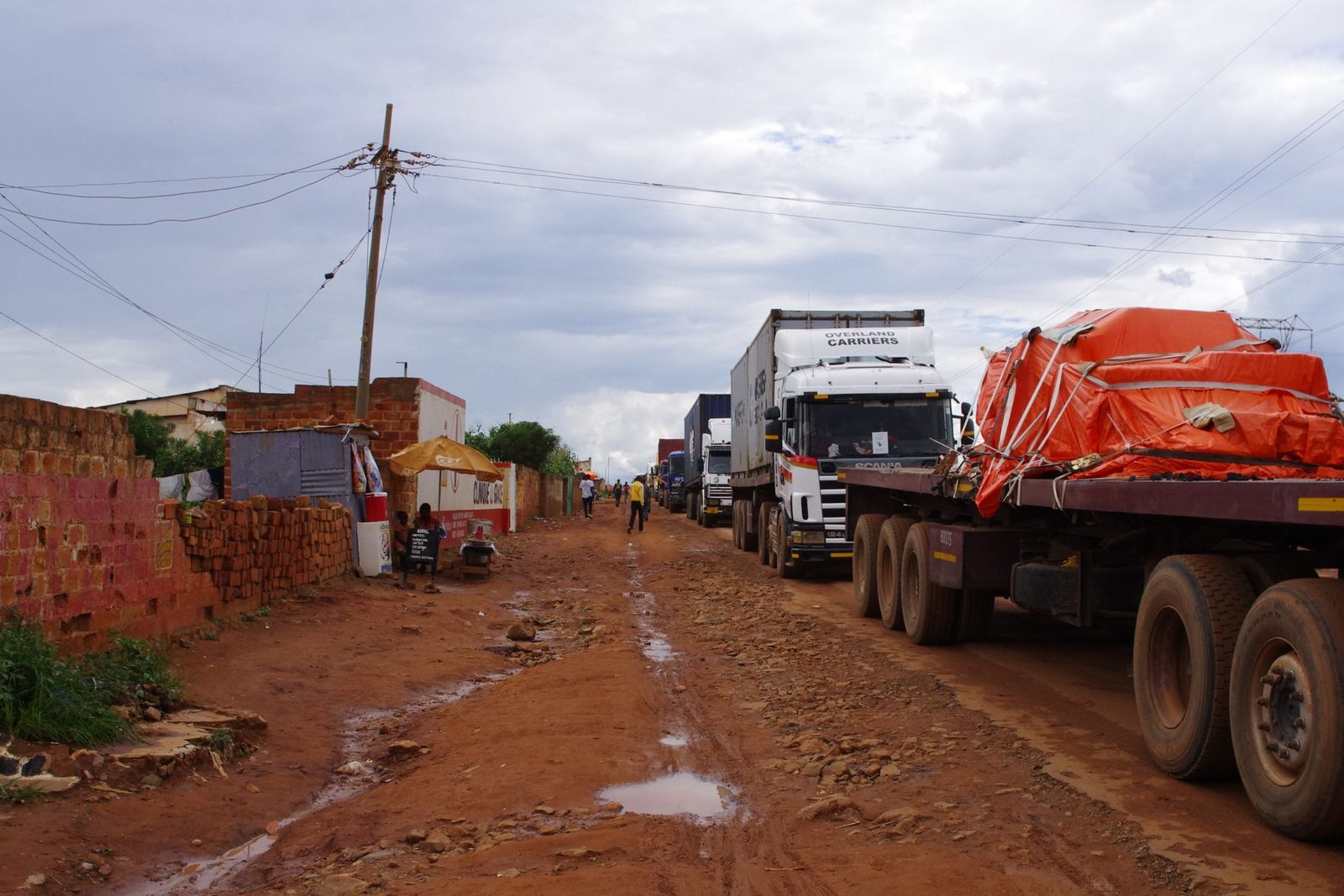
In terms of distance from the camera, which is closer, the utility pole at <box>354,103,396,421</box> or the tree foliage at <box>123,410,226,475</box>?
the utility pole at <box>354,103,396,421</box>

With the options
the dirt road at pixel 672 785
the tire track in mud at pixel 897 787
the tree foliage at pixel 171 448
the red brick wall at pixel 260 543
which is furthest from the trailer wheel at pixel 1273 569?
the tree foliage at pixel 171 448

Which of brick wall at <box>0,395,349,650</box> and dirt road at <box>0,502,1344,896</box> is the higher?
brick wall at <box>0,395,349,650</box>

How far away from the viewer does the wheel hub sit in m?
4.40

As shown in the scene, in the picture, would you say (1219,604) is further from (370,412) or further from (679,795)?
(370,412)

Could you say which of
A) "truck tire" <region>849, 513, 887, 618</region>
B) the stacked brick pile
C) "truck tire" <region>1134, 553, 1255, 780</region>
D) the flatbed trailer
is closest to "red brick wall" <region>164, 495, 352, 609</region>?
the stacked brick pile

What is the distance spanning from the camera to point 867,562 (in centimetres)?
1273

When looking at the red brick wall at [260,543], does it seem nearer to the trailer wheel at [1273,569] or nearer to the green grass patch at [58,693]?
the green grass patch at [58,693]

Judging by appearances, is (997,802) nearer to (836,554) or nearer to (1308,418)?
(1308,418)

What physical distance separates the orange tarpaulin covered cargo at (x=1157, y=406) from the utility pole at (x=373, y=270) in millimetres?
13022

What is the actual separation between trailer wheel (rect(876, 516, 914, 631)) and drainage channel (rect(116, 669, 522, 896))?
394 centimetres

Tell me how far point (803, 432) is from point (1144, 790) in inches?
414

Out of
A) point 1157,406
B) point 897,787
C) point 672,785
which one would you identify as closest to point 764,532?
point 1157,406

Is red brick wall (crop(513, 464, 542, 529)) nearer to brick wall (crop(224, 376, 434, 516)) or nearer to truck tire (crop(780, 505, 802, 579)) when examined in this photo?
brick wall (crop(224, 376, 434, 516))

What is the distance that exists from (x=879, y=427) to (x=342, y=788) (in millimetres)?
10333
